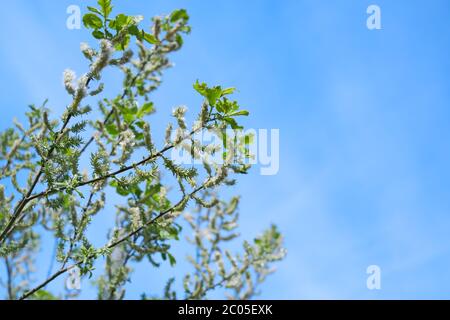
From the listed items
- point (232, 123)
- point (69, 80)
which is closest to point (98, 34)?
point (69, 80)

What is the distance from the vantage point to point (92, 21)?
323 cm

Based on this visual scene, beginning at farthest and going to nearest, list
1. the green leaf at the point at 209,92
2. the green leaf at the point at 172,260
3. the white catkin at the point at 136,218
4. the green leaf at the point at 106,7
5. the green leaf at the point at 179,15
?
the green leaf at the point at 172,260 → the green leaf at the point at 179,15 → the white catkin at the point at 136,218 → the green leaf at the point at 106,7 → the green leaf at the point at 209,92

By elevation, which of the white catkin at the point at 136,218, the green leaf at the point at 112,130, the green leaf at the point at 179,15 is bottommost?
the white catkin at the point at 136,218

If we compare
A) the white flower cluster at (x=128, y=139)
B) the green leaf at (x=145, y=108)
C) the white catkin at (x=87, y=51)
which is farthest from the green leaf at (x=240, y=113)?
the white catkin at (x=87, y=51)

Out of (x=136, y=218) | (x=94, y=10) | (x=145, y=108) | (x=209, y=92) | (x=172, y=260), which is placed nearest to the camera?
(x=209, y=92)

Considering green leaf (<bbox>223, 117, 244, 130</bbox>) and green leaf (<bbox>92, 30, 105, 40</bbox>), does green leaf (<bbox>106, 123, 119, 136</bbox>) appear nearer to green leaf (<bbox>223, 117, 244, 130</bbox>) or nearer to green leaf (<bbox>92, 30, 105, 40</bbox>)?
green leaf (<bbox>92, 30, 105, 40</bbox>)

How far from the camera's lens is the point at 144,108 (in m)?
3.10

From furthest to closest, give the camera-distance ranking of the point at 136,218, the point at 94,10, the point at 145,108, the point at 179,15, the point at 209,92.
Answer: the point at 179,15 < the point at 136,218 < the point at 94,10 < the point at 145,108 < the point at 209,92

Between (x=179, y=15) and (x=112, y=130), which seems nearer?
(x=112, y=130)

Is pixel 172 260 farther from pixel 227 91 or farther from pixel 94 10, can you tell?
pixel 94 10

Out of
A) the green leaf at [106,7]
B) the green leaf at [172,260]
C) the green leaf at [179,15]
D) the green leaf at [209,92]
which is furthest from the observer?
the green leaf at [172,260]

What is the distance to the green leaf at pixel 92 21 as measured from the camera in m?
3.22

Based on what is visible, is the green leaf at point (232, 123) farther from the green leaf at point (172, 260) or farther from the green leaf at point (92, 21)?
the green leaf at point (172, 260)

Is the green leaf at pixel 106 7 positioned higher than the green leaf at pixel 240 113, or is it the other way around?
the green leaf at pixel 106 7
